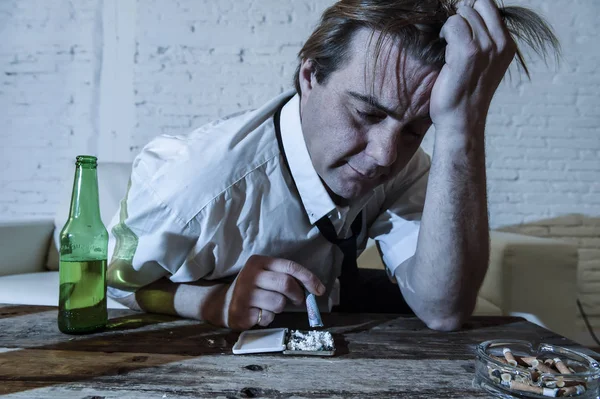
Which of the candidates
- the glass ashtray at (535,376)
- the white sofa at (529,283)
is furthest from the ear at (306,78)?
the white sofa at (529,283)

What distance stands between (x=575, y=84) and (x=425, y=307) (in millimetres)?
2239

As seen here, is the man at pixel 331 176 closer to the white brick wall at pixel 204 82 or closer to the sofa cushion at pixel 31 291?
the sofa cushion at pixel 31 291

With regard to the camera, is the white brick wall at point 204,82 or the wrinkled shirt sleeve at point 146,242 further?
Answer: the white brick wall at point 204,82

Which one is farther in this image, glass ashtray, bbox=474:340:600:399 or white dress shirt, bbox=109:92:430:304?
white dress shirt, bbox=109:92:430:304

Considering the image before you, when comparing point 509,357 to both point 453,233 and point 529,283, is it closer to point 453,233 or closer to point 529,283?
point 453,233

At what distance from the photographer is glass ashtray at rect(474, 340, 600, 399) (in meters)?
0.56

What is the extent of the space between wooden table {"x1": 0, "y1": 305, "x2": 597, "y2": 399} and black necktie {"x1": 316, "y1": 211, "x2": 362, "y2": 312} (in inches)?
8.0

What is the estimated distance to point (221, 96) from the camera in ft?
8.62

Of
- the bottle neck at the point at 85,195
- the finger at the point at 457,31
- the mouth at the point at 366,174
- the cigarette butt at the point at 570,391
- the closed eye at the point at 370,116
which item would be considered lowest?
the cigarette butt at the point at 570,391

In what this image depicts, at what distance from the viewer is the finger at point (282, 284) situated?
2.60ft

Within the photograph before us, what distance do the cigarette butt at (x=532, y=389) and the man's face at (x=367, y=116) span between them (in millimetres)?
411

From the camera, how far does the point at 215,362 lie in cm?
66

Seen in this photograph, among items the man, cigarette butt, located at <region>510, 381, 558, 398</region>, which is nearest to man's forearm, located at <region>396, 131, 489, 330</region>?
the man

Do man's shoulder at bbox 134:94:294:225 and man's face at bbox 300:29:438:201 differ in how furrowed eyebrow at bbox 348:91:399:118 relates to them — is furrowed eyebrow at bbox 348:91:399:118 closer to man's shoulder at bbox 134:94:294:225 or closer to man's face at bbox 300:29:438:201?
man's face at bbox 300:29:438:201
